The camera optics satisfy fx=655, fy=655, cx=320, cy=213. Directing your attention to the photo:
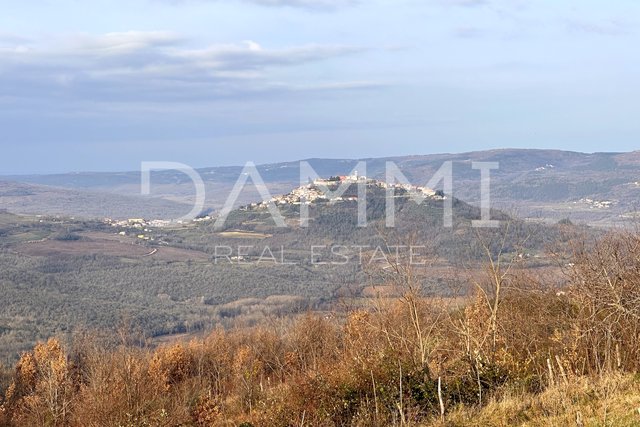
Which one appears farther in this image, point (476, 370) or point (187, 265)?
point (187, 265)

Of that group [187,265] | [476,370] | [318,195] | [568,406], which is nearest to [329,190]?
[318,195]

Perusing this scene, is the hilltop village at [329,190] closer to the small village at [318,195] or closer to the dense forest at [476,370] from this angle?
the small village at [318,195]

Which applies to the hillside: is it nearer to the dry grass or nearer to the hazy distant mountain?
the hazy distant mountain

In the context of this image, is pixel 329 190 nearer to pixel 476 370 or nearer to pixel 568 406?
pixel 476 370

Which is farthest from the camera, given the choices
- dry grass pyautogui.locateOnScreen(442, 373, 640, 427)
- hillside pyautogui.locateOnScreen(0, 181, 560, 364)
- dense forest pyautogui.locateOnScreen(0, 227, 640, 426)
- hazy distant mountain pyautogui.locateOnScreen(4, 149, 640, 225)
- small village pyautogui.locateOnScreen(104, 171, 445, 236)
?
small village pyautogui.locateOnScreen(104, 171, 445, 236)

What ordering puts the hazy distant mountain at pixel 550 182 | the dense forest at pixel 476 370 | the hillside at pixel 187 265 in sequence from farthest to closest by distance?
the hazy distant mountain at pixel 550 182, the hillside at pixel 187 265, the dense forest at pixel 476 370

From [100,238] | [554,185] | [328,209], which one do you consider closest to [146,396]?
[328,209]

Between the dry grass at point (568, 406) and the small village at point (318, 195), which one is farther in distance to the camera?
the small village at point (318, 195)

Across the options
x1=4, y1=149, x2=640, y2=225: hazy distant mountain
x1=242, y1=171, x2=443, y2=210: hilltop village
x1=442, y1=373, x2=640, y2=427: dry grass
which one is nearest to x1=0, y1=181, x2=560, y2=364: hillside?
x1=242, y1=171, x2=443, y2=210: hilltop village

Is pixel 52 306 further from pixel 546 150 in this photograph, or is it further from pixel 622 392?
pixel 546 150

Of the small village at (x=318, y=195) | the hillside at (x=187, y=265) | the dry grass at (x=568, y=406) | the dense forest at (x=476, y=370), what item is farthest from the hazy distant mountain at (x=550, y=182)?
the dry grass at (x=568, y=406)

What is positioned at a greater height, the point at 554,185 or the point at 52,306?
the point at 554,185
